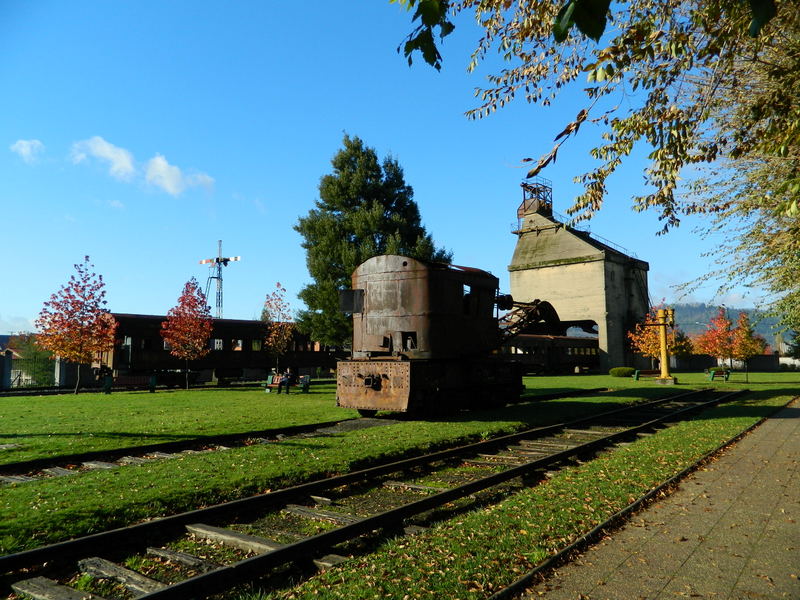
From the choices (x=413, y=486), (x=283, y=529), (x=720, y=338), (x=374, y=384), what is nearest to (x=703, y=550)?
(x=413, y=486)

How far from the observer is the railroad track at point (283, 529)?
4355 mm

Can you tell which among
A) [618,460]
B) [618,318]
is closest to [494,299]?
[618,460]

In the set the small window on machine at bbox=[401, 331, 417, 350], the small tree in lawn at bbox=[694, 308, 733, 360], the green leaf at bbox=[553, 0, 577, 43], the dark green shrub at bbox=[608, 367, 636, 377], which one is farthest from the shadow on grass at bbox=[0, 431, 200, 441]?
the small tree in lawn at bbox=[694, 308, 733, 360]

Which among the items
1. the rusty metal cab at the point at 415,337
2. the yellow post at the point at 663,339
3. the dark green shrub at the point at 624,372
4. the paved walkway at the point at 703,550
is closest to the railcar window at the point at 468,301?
the rusty metal cab at the point at 415,337

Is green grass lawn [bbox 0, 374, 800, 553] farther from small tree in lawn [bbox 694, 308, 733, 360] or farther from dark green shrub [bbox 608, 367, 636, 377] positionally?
small tree in lawn [bbox 694, 308, 733, 360]

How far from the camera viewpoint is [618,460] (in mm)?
9023

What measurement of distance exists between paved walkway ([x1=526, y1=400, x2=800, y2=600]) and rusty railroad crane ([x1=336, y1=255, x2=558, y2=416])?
7372 mm

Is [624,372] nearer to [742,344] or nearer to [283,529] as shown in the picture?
[742,344]

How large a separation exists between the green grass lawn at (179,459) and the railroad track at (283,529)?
63cm

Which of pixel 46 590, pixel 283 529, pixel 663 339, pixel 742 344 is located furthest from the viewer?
pixel 742 344

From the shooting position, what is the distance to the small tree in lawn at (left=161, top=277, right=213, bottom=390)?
99.8 feet

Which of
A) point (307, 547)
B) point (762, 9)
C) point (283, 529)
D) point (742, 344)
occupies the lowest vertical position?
point (283, 529)

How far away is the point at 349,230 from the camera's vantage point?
28.2 m

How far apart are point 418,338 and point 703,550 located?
9867 mm
